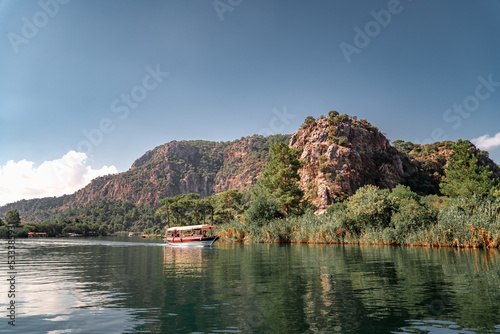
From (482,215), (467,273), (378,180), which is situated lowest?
(467,273)

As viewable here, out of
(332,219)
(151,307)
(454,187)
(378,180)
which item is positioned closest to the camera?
(151,307)

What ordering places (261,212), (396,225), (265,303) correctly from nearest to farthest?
(265,303)
(396,225)
(261,212)

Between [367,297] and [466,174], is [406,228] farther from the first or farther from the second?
[466,174]

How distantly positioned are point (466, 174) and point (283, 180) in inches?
1480

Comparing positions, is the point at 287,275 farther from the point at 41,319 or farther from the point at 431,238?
the point at 431,238

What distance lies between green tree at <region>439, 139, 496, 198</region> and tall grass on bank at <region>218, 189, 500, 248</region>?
28430 millimetres

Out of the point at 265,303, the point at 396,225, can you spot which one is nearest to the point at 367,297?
the point at 265,303

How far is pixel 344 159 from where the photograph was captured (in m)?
121

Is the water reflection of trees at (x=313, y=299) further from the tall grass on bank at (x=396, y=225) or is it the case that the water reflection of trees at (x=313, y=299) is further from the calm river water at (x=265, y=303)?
the tall grass on bank at (x=396, y=225)

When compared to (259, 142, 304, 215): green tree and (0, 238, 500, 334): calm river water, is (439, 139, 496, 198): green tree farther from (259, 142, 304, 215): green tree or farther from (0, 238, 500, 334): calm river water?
(0, 238, 500, 334): calm river water

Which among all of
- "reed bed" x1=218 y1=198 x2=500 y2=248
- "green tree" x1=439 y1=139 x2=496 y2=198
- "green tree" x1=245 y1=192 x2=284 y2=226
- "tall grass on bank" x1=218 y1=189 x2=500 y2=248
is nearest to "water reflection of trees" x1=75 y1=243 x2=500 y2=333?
"reed bed" x1=218 y1=198 x2=500 y2=248

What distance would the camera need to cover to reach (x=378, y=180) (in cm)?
12381

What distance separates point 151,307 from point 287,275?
25.8ft

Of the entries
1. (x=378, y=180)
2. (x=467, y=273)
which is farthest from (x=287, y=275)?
(x=378, y=180)
